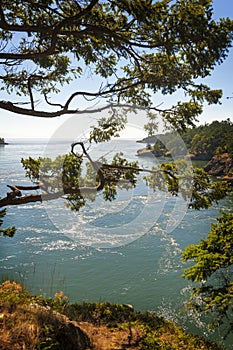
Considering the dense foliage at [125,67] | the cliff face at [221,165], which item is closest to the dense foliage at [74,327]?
the dense foliage at [125,67]

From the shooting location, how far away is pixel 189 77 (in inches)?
254

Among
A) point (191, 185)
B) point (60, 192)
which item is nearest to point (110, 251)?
point (191, 185)

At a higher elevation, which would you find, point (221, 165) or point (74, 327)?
point (221, 165)

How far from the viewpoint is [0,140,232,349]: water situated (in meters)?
13.1

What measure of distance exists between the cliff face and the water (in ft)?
58.4

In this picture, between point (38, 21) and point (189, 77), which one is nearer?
point (38, 21)

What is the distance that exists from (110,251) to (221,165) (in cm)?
3452

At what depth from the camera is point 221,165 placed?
47.5 meters

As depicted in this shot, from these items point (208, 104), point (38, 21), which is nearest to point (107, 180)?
point (208, 104)

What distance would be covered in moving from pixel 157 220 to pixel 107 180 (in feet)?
59.5

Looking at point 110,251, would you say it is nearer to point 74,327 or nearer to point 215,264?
point 215,264

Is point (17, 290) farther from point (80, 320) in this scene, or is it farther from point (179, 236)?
point (179, 236)

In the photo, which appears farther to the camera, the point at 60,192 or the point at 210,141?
the point at 210,141

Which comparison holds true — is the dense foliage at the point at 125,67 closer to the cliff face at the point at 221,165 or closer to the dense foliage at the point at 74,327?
the dense foliage at the point at 74,327
